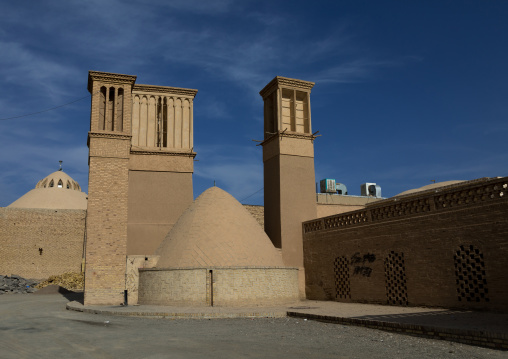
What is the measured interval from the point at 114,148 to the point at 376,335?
11.6 metres

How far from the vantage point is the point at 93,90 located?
17.1 meters

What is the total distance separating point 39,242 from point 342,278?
21.7 m

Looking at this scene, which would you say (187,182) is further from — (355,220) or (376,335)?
(376,335)

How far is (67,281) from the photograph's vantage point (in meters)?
27.9

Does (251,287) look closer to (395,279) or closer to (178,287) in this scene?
(178,287)

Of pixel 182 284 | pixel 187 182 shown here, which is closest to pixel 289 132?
pixel 187 182

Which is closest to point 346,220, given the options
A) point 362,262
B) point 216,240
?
point 362,262

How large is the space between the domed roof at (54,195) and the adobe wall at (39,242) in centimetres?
1178

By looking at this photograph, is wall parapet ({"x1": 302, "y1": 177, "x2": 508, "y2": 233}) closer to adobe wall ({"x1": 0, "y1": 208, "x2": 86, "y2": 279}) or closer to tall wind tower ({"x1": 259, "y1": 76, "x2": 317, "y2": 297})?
tall wind tower ({"x1": 259, "y1": 76, "x2": 317, "y2": 297})

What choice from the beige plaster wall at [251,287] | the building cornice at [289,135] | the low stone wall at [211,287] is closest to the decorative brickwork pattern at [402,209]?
the beige plaster wall at [251,287]

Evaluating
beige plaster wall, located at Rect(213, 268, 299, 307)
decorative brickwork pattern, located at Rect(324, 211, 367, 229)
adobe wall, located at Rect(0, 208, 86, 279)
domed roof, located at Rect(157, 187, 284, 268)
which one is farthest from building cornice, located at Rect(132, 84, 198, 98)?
adobe wall, located at Rect(0, 208, 86, 279)

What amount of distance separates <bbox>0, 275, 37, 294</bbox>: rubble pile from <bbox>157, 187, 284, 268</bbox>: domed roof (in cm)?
1219

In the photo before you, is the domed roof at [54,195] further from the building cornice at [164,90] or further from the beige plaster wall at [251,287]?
the beige plaster wall at [251,287]

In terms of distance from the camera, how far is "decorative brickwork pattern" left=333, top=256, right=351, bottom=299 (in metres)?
15.7
